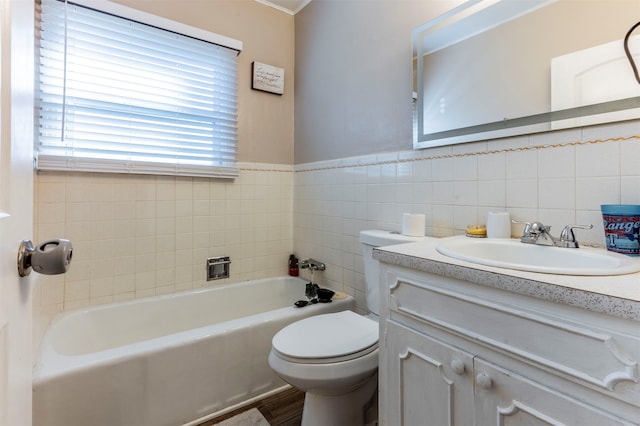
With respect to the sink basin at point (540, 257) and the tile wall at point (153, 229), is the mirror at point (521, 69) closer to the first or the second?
the sink basin at point (540, 257)

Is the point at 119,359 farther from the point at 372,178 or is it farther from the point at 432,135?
the point at 432,135

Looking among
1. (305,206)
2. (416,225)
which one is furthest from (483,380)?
(305,206)

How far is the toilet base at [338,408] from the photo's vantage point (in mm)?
1253

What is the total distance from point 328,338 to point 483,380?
0.65 metres

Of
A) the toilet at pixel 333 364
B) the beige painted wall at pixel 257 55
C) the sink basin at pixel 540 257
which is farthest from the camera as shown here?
the beige painted wall at pixel 257 55

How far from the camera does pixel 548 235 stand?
1022 millimetres

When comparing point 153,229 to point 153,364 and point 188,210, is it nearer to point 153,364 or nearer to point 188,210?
point 188,210

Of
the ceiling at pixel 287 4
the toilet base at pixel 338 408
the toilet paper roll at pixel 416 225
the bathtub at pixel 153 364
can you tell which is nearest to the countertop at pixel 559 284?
the toilet paper roll at pixel 416 225

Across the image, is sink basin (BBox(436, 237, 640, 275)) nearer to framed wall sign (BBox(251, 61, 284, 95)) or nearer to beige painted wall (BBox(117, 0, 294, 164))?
beige painted wall (BBox(117, 0, 294, 164))

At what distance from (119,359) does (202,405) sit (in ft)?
1.49

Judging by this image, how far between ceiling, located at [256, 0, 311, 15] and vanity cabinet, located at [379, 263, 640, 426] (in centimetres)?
223

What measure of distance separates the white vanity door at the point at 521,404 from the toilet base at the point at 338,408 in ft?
1.96

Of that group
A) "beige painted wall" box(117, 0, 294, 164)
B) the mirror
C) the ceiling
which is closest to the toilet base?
the mirror

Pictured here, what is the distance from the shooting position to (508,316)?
2.27 feet
